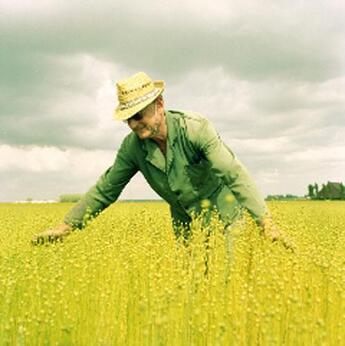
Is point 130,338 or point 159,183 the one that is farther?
point 159,183

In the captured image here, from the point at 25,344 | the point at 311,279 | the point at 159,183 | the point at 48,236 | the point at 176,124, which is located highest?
the point at 176,124

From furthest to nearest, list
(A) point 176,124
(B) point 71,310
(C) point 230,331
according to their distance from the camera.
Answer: (A) point 176,124 < (B) point 71,310 < (C) point 230,331

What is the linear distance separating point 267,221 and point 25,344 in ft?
6.28

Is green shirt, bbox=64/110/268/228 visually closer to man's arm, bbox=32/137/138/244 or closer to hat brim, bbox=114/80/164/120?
man's arm, bbox=32/137/138/244

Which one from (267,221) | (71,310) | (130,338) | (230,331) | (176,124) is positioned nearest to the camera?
(230,331)

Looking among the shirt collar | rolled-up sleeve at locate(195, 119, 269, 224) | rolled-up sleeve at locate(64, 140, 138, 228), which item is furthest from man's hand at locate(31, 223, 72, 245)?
rolled-up sleeve at locate(195, 119, 269, 224)

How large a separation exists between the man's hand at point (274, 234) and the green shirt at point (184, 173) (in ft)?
0.89

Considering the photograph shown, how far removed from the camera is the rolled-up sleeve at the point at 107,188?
5.53 m

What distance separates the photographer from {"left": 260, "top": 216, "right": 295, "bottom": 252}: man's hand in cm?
406

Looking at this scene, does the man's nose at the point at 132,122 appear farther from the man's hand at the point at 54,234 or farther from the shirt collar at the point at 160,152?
the man's hand at the point at 54,234

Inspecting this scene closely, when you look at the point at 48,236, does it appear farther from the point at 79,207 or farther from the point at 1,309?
the point at 1,309

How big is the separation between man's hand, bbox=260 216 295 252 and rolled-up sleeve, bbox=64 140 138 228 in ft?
5.39

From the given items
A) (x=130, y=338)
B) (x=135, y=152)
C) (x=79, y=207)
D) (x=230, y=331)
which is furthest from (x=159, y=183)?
(x=230, y=331)

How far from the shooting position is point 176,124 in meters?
5.13
